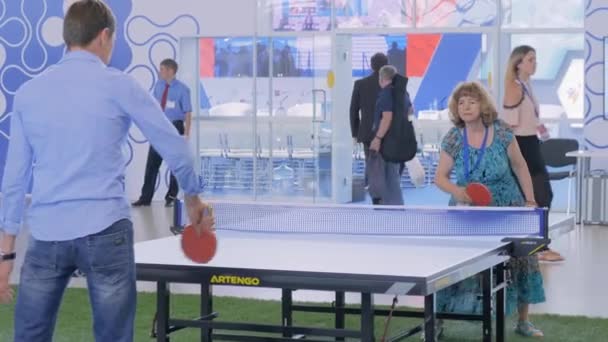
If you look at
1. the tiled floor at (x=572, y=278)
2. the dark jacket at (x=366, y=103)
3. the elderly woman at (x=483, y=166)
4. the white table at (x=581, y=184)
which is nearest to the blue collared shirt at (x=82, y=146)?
the elderly woman at (x=483, y=166)

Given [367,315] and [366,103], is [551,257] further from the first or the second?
[367,315]

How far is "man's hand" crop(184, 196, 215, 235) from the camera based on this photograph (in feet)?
13.2

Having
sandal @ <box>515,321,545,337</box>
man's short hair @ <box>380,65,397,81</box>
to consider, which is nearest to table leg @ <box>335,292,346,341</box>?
sandal @ <box>515,321,545,337</box>

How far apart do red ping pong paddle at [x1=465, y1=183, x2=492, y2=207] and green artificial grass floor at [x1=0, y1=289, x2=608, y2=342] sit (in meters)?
0.85

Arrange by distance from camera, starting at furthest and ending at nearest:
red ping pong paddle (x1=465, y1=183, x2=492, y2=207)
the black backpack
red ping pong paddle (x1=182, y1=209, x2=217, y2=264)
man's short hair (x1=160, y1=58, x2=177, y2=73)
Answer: man's short hair (x1=160, y1=58, x2=177, y2=73)
the black backpack
red ping pong paddle (x1=465, y1=183, x2=492, y2=207)
red ping pong paddle (x1=182, y1=209, x2=217, y2=264)

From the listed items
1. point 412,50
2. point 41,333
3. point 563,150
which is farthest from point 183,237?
point 412,50

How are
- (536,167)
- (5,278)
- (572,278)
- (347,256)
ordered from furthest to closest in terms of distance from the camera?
(536,167) → (572,278) → (347,256) → (5,278)

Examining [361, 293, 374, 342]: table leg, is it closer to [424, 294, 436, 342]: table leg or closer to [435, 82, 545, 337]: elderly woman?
[424, 294, 436, 342]: table leg

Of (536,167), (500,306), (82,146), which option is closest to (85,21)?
(82,146)

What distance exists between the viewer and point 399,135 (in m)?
11.7

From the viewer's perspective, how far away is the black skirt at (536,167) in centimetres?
945

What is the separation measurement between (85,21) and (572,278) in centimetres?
620

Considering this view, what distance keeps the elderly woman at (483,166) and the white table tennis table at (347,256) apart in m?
0.27

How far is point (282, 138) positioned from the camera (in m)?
16.1
